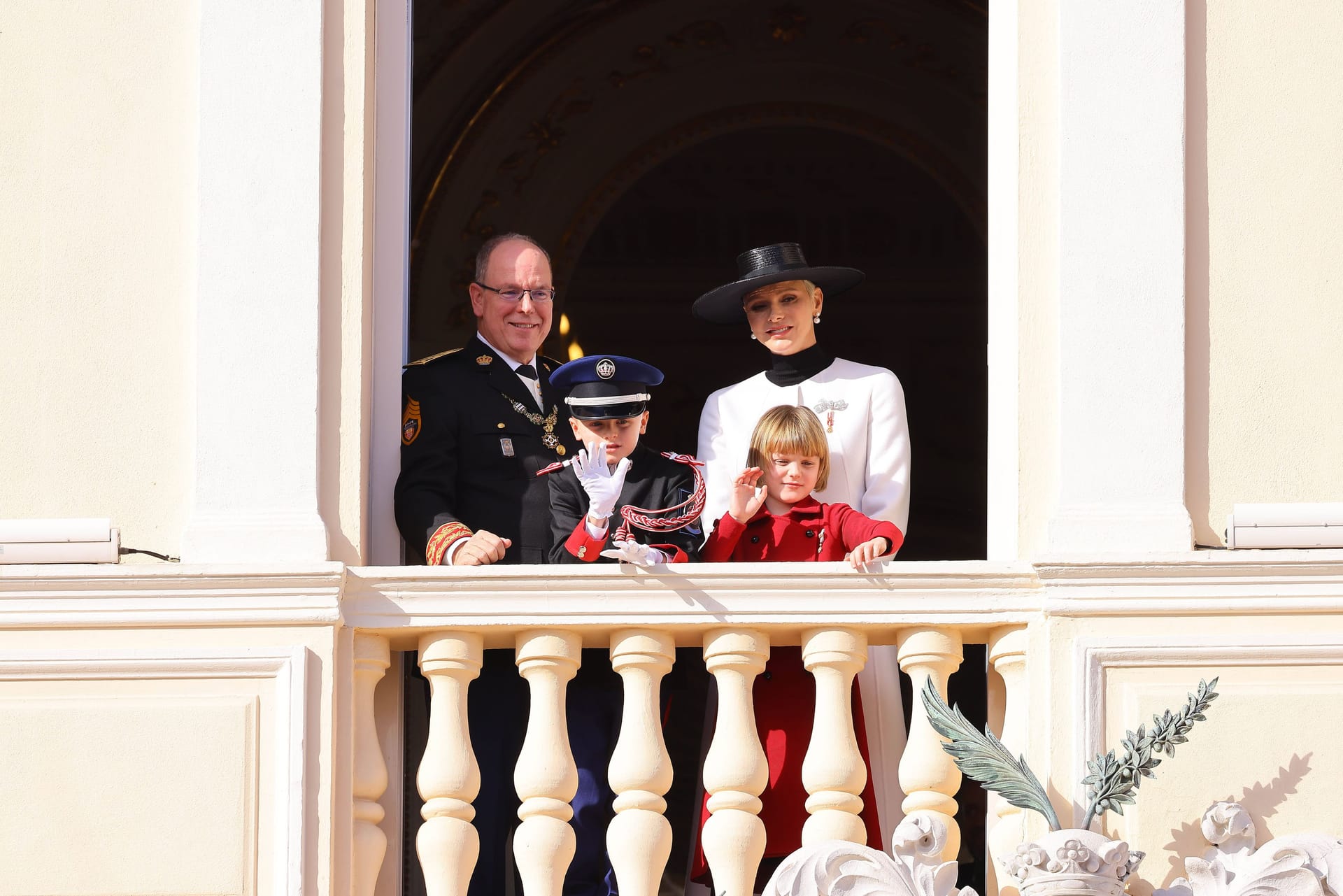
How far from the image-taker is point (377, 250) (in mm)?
6566

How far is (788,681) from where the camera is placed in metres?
6.46

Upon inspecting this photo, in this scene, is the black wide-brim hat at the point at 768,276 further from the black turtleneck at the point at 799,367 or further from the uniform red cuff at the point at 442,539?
the uniform red cuff at the point at 442,539

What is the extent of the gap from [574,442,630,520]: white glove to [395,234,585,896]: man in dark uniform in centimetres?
26

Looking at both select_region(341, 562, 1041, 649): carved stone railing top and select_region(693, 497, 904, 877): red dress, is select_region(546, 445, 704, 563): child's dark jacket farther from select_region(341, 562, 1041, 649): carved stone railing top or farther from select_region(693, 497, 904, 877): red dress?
select_region(341, 562, 1041, 649): carved stone railing top

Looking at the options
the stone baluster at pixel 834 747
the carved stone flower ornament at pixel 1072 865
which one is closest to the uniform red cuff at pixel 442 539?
the stone baluster at pixel 834 747

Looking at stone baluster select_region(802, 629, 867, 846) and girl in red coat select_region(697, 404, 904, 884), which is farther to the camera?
girl in red coat select_region(697, 404, 904, 884)

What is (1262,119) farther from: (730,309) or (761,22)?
(761,22)

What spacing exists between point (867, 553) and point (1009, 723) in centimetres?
56

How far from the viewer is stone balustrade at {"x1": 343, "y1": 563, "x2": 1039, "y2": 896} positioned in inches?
238

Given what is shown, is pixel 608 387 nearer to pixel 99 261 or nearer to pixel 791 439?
pixel 791 439

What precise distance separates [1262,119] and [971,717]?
525 cm

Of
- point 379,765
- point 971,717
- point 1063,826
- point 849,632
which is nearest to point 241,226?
point 379,765

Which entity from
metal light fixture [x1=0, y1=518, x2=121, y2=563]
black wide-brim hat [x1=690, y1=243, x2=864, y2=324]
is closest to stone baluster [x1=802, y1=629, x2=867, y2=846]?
black wide-brim hat [x1=690, y1=243, x2=864, y2=324]

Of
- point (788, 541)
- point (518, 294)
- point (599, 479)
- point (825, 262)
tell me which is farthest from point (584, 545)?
point (825, 262)
